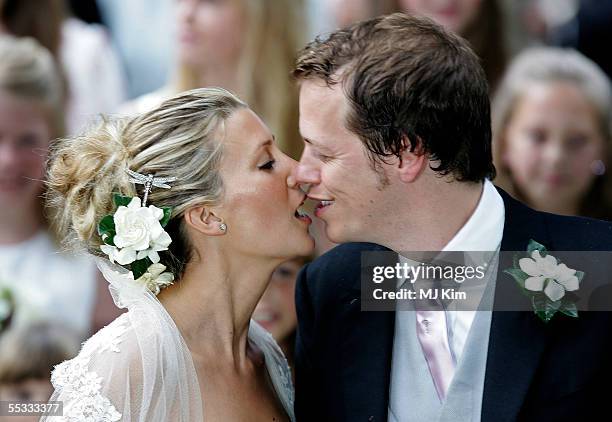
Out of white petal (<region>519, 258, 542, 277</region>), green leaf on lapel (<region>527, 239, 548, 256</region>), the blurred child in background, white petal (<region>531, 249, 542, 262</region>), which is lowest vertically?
the blurred child in background

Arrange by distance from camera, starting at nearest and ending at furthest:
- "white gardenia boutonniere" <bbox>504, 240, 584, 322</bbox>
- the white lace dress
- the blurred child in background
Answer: the white lace dress, "white gardenia boutonniere" <bbox>504, 240, 584, 322</bbox>, the blurred child in background

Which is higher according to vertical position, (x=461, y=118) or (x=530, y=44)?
(x=461, y=118)

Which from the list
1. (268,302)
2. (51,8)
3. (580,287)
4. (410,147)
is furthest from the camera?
(51,8)

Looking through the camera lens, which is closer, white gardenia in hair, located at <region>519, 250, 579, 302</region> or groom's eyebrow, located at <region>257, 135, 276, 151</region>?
white gardenia in hair, located at <region>519, 250, 579, 302</region>

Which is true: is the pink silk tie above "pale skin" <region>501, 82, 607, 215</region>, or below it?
above

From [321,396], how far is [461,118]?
1.02 m

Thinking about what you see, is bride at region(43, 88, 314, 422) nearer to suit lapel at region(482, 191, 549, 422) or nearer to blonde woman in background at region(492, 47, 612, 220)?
suit lapel at region(482, 191, 549, 422)

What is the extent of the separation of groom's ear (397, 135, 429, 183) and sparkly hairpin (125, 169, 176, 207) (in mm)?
732

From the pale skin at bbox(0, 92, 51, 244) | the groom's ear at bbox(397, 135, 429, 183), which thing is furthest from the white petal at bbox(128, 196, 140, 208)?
the pale skin at bbox(0, 92, 51, 244)

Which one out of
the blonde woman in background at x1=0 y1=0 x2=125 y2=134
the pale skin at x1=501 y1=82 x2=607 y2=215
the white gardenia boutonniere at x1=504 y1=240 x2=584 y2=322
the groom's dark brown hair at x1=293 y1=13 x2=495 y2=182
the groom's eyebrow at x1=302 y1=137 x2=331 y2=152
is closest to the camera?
the white gardenia boutonniere at x1=504 y1=240 x2=584 y2=322

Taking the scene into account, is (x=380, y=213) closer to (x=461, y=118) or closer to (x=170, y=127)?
(x=461, y=118)

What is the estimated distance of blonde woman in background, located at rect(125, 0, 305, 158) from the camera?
5.38 metres

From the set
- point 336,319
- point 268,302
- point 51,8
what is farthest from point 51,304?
point 336,319

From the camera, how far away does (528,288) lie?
318 centimetres
